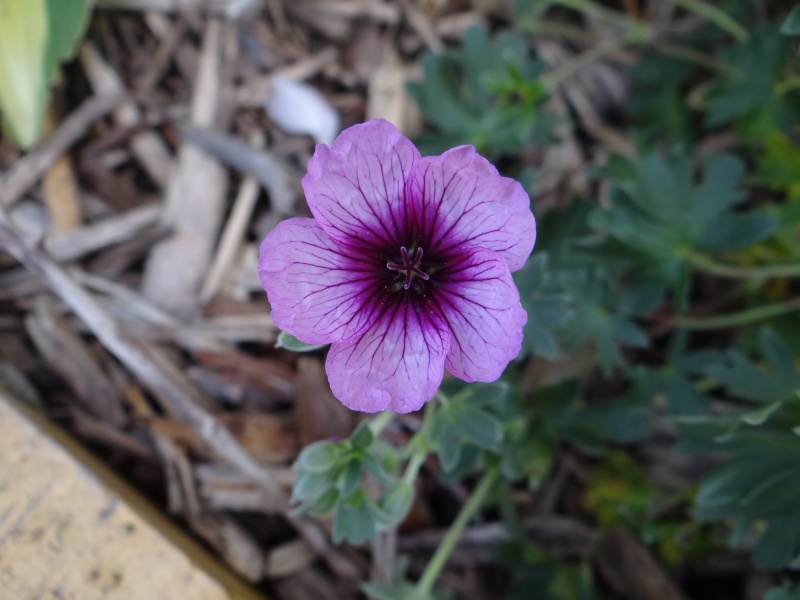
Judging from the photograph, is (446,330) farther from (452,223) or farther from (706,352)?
(706,352)

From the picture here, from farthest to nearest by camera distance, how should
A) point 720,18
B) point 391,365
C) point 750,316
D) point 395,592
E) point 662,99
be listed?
point 662,99
point 720,18
point 750,316
point 395,592
point 391,365

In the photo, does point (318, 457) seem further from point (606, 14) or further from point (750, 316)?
point (606, 14)

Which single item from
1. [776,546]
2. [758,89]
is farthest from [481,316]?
[758,89]

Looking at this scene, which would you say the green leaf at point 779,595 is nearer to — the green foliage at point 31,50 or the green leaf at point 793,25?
the green leaf at point 793,25

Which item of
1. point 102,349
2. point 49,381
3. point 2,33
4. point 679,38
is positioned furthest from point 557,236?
point 2,33

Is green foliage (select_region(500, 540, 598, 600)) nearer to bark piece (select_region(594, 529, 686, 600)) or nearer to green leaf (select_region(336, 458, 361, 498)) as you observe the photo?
bark piece (select_region(594, 529, 686, 600))
